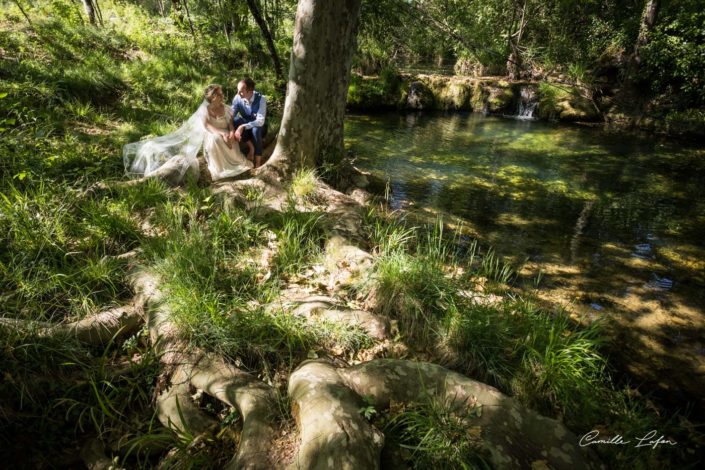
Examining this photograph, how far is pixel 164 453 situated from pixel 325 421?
0.94m

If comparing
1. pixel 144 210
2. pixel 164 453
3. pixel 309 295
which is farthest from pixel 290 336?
pixel 144 210

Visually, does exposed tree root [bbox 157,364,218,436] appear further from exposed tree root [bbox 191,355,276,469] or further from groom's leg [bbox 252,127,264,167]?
groom's leg [bbox 252,127,264,167]

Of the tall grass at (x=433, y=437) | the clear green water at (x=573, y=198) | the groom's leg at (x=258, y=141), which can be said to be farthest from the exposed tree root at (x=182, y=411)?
the groom's leg at (x=258, y=141)

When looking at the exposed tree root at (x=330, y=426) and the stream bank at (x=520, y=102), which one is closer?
the exposed tree root at (x=330, y=426)

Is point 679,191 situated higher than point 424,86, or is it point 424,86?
point 424,86

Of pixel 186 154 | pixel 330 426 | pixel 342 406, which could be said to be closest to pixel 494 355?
pixel 342 406

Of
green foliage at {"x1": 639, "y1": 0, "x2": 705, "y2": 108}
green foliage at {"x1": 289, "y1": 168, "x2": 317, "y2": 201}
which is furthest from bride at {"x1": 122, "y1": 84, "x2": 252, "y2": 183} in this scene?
green foliage at {"x1": 639, "y1": 0, "x2": 705, "y2": 108}

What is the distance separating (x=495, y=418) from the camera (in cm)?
224

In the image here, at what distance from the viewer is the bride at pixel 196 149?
5215mm

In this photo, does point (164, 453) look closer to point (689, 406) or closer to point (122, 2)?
point (689, 406)

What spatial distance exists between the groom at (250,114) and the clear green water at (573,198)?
7.97 ft

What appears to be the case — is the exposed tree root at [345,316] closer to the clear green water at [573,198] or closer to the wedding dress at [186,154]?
the clear green water at [573,198]

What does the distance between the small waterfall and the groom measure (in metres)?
12.8

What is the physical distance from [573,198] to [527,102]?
1025cm
